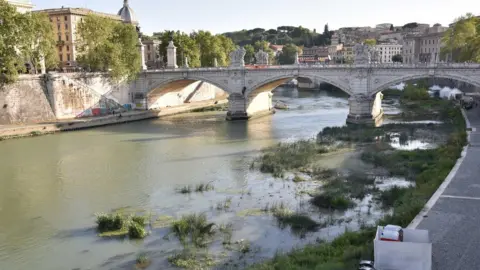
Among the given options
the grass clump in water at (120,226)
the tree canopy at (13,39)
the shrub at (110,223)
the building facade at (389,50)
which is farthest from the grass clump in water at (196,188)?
the building facade at (389,50)

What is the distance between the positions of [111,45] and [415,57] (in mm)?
41765

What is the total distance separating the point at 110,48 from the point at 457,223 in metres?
26.8

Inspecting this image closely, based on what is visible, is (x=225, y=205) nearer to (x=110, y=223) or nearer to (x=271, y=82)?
(x=110, y=223)

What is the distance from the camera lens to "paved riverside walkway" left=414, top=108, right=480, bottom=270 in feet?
24.0

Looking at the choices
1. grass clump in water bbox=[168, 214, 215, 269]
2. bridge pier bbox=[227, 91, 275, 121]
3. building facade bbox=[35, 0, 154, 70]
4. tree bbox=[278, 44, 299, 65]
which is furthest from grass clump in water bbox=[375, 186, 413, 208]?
tree bbox=[278, 44, 299, 65]

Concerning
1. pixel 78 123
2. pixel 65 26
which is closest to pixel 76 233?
pixel 78 123

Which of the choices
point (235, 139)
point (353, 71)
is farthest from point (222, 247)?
point (353, 71)

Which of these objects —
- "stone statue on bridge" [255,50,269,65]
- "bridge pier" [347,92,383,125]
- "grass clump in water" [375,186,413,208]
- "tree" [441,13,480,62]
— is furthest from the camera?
"stone statue on bridge" [255,50,269,65]

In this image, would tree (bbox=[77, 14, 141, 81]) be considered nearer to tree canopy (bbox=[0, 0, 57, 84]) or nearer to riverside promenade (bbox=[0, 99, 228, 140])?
riverside promenade (bbox=[0, 99, 228, 140])

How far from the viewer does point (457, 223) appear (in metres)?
8.87

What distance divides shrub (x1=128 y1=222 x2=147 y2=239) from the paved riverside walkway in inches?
230

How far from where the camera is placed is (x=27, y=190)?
48.8 ft

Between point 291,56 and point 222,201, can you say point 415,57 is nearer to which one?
point 291,56

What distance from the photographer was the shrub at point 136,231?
412 inches
